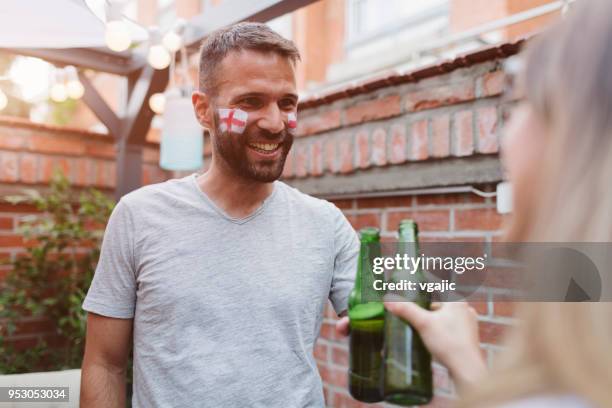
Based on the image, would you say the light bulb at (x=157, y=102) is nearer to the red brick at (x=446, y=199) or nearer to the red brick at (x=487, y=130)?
the red brick at (x=446, y=199)

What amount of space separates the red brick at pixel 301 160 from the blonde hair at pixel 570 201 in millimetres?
1810

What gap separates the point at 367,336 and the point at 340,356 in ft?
3.80

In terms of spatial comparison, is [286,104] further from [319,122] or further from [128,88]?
[128,88]

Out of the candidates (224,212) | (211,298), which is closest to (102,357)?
(211,298)

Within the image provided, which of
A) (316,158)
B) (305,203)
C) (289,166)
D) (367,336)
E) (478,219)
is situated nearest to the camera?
(367,336)

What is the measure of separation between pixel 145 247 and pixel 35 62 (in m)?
1.84

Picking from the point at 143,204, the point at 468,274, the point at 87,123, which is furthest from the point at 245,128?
the point at 87,123

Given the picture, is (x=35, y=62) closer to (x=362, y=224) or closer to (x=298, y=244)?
(x=362, y=224)

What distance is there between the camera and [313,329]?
133 centimetres

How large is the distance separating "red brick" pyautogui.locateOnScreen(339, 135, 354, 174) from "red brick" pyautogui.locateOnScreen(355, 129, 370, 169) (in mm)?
34

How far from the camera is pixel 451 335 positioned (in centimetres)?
68

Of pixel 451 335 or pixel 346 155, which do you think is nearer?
pixel 451 335

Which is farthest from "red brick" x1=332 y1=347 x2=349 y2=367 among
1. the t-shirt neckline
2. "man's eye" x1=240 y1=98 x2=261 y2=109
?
"man's eye" x1=240 y1=98 x2=261 y2=109

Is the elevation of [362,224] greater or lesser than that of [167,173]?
lesser
